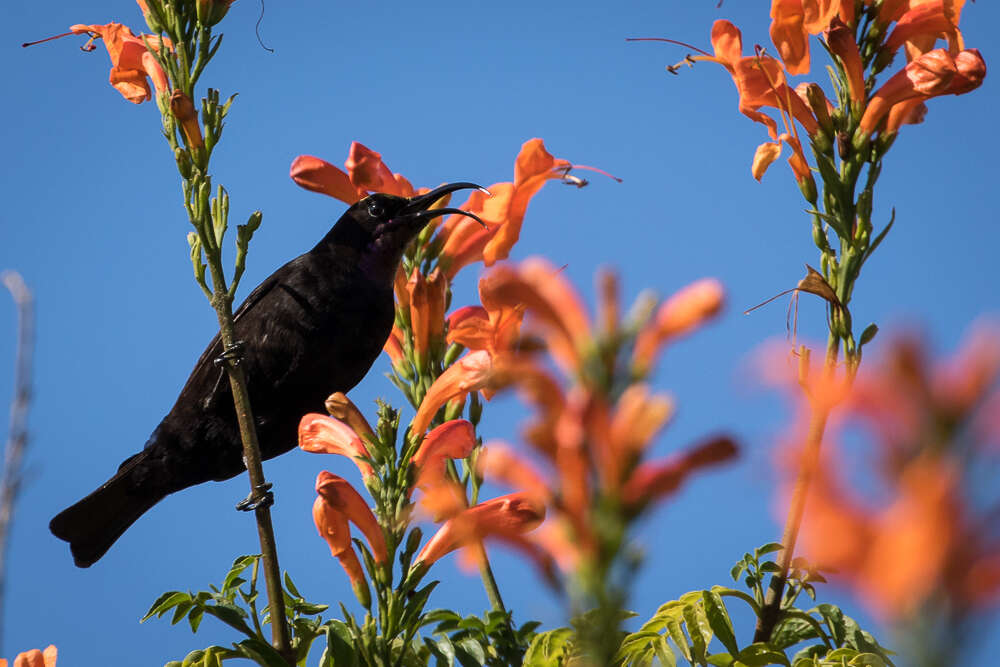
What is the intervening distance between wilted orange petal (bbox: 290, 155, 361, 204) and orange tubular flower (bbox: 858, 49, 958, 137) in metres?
1.08

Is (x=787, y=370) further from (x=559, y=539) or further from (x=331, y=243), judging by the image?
(x=331, y=243)

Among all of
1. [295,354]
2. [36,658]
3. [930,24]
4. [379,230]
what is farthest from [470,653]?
[379,230]

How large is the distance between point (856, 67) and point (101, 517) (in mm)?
2963

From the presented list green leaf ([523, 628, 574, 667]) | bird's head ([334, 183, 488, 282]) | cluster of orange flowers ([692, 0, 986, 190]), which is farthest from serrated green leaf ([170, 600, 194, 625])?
bird's head ([334, 183, 488, 282])

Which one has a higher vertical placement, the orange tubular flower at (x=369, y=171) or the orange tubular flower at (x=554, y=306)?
the orange tubular flower at (x=369, y=171)

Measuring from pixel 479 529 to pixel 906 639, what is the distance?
1.21ft

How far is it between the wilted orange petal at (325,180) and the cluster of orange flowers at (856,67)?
0.87 metres

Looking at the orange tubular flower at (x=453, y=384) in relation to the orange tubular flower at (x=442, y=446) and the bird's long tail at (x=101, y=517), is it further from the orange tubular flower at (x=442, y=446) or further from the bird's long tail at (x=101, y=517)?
the bird's long tail at (x=101, y=517)

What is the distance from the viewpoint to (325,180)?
2305 mm

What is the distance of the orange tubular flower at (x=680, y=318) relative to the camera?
2.11 feet

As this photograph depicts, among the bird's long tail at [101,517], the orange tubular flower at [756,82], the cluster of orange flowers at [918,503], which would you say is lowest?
the cluster of orange flowers at [918,503]

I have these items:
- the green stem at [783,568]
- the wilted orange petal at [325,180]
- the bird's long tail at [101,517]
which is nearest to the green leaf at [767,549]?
the green stem at [783,568]

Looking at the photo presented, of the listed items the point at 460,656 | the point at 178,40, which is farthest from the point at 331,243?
the point at 460,656

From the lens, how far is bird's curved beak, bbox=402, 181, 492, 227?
226 centimetres
